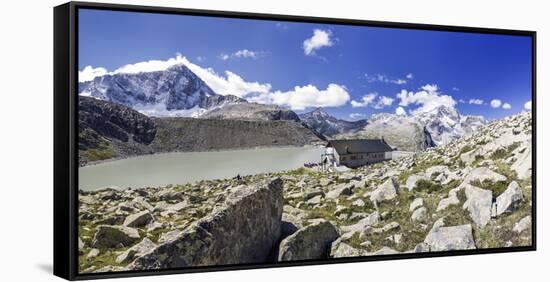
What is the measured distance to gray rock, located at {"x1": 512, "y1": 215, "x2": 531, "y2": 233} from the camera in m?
10.4

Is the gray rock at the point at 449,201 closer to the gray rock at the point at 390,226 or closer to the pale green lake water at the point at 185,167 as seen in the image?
the gray rock at the point at 390,226

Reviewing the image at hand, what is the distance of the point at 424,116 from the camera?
33.1ft

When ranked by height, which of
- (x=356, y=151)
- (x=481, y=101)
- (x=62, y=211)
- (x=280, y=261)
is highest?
(x=481, y=101)

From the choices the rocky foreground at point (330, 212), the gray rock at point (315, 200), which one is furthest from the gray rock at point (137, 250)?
the gray rock at point (315, 200)

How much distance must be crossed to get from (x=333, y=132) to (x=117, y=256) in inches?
115

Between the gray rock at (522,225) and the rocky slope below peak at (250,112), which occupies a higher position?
the rocky slope below peak at (250,112)

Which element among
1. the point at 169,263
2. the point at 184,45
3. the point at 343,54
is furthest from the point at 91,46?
the point at 343,54

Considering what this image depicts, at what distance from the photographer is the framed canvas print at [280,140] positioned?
8.24 meters

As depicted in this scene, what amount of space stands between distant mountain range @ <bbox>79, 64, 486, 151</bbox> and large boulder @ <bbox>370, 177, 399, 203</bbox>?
450 millimetres

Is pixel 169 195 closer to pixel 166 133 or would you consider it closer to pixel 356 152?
pixel 166 133

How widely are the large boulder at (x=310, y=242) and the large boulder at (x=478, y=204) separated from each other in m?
1.90

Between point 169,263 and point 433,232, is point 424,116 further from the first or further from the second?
point 169,263

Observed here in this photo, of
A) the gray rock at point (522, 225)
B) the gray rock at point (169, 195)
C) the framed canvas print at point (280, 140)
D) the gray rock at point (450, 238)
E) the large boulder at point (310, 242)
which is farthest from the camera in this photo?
the gray rock at point (522, 225)

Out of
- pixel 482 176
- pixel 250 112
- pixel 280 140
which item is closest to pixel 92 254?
pixel 250 112
